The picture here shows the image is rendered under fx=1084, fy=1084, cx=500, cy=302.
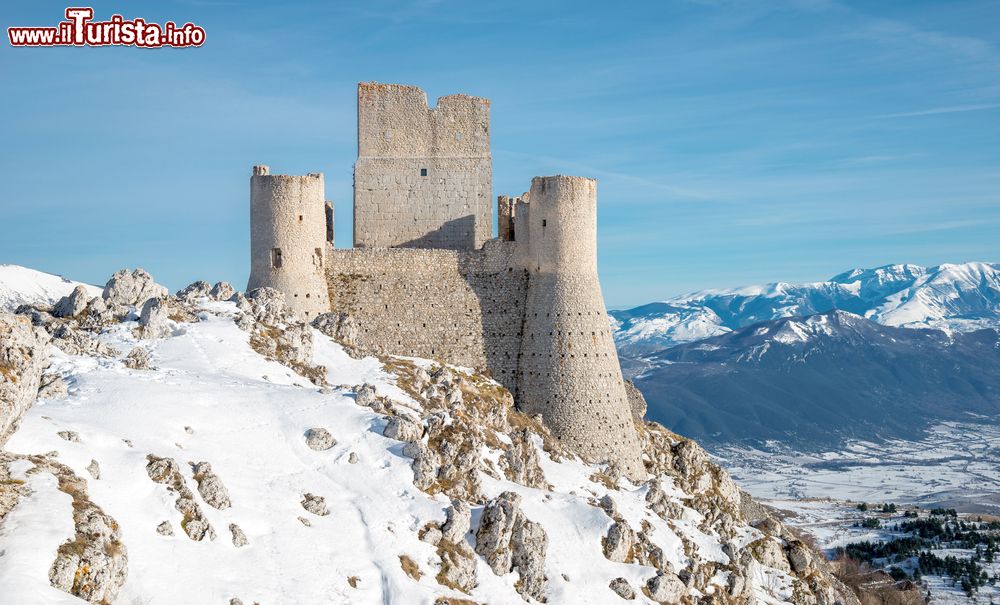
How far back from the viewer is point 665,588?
1969 inches

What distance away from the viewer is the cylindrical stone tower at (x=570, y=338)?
6159 centimetres

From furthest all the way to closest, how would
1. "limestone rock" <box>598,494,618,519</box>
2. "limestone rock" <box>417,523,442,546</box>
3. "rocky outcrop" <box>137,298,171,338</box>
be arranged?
"limestone rock" <box>598,494,618,519</box>
"rocky outcrop" <box>137,298,171,338</box>
"limestone rock" <box>417,523,442,546</box>

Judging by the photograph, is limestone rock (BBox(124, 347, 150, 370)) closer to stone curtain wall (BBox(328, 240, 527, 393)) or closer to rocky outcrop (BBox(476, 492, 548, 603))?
rocky outcrop (BBox(476, 492, 548, 603))

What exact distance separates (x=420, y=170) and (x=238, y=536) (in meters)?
33.5

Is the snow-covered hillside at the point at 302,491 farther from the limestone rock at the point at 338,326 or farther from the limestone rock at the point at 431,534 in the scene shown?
the limestone rock at the point at 338,326

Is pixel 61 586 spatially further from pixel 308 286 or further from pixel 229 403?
pixel 308 286

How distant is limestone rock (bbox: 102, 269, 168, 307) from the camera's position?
52750mm

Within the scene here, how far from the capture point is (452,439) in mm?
49594

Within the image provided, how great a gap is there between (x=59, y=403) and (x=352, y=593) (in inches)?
521

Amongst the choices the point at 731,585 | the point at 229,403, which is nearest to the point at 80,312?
the point at 229,403

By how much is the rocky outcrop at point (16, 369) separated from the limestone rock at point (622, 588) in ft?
84.2

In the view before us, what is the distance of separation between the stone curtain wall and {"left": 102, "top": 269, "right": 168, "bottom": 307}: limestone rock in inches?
452

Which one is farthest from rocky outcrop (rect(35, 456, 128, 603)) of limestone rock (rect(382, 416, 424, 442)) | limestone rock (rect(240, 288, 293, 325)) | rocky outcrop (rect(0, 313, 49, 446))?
limestone rock (rect(240, 288, 293, 325))

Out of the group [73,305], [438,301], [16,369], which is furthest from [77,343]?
[438,301]
